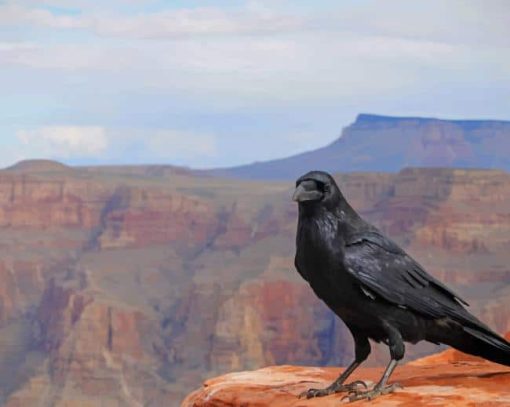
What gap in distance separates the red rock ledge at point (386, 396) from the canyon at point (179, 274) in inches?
2211

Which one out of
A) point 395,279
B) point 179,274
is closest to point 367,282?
point 395,279

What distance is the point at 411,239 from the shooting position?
78.9 m

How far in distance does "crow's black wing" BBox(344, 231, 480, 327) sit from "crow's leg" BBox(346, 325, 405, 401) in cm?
18

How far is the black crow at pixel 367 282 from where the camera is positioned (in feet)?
23.7

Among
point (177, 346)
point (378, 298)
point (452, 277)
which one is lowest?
point (177, 346)

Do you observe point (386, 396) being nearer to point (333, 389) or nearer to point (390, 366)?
point (390, 366)

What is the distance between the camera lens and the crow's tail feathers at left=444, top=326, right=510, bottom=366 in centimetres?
Result: 757

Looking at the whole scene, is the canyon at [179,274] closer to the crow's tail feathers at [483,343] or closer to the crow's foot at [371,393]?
the crow's tail feathers at [483,343]

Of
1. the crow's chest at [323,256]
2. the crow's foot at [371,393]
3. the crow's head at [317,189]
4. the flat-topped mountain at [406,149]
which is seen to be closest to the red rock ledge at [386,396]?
the crow's foot at [371,393]

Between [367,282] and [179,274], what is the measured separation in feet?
277

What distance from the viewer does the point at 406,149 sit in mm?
126875

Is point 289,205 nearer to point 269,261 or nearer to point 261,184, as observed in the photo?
point 269,261

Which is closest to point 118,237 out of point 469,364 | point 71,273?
point 71,273

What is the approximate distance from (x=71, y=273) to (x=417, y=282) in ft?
271
